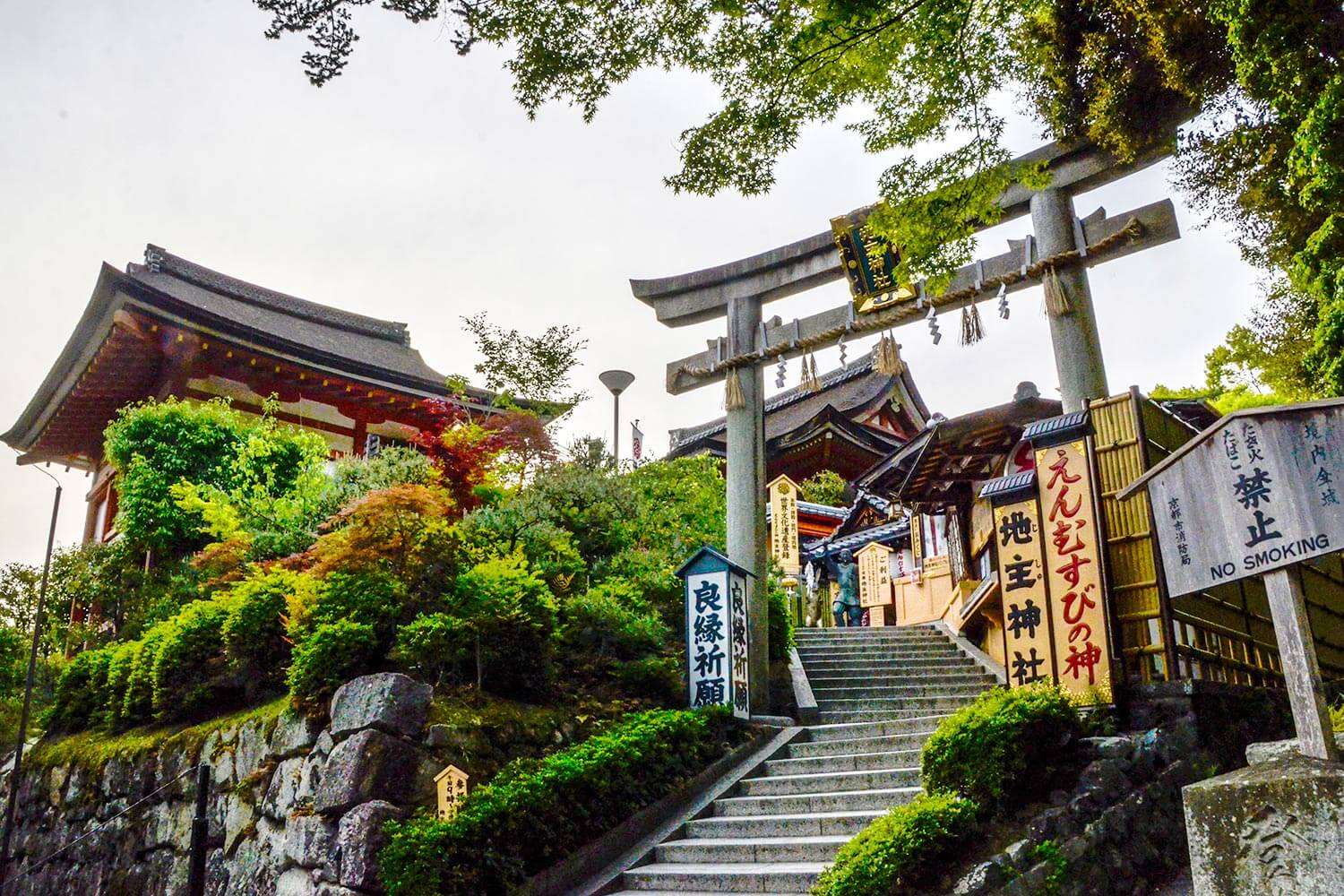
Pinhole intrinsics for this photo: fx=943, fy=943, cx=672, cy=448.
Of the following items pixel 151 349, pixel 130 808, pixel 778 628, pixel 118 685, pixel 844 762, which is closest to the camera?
pixel 130 808

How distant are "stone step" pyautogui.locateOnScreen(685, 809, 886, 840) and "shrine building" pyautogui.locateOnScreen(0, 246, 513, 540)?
924cm

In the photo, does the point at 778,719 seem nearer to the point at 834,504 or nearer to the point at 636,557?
the point at 636,557

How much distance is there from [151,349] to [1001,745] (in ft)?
56.7

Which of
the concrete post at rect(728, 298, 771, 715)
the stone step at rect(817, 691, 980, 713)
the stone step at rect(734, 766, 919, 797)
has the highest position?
the concrete post at rect(728, 298, 771, 715)

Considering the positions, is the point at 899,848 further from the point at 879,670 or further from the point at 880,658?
the point at 880,658

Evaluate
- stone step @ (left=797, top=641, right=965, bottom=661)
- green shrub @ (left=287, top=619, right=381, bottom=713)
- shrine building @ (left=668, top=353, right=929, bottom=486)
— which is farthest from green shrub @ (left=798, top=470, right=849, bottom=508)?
green shrub @ (left=287, top=619, right=381, bottom=713)

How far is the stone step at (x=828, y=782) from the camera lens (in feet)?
27.5

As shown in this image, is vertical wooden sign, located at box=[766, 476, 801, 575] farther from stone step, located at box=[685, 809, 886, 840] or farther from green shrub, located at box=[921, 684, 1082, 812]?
green shrub, located at box=[921, 684, 1082, 812]

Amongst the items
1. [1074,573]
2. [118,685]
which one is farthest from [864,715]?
[118,685]

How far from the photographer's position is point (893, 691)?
12375mm

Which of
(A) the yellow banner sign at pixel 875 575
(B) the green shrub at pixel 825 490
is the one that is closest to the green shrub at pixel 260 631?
(A) the yellow banner sign at pixel 875 575

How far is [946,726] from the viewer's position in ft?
22.8

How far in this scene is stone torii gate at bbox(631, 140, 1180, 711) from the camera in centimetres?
959

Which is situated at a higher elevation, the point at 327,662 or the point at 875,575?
the point at 875,575
